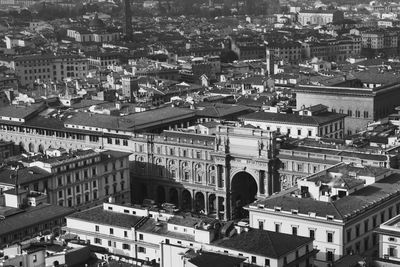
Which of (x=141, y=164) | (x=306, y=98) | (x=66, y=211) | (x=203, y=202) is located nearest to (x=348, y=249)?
(x=66, y=211)

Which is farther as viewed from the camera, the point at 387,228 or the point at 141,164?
the point at 141,164

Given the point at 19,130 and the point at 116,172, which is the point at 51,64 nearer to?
the point at 19,130

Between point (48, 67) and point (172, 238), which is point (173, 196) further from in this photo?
point (48, 67)

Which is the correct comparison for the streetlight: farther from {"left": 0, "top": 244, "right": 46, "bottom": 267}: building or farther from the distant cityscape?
{"left": 0, "top": 244, "right": 46, "bottom": 267}: building

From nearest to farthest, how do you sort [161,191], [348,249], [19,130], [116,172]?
[348,249]
[116,172]
[161,191]
[19,130]

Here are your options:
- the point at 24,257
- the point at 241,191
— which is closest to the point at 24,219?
the point at 24,257

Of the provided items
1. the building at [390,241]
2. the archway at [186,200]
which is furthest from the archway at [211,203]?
the building at [390,241]

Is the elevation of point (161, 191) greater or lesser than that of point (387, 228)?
lesser
